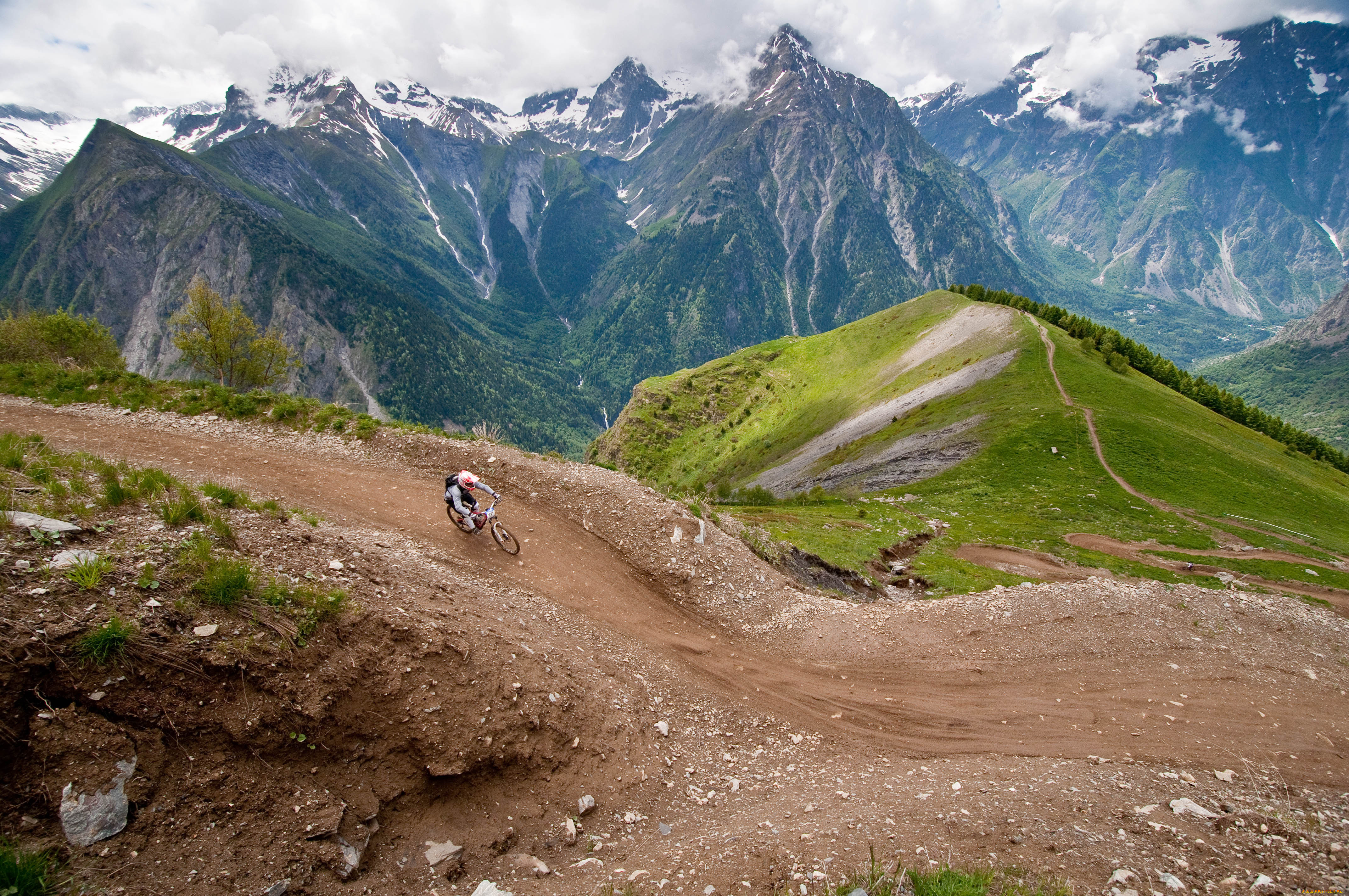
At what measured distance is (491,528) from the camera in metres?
15.9

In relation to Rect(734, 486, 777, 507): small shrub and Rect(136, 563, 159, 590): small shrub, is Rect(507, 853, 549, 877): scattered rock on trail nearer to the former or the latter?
Rect(136, 563, 159, 590): small shrub

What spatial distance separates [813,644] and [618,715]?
23.2ft

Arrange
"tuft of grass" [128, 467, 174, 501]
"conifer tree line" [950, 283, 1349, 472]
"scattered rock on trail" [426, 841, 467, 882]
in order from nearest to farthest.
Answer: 1. "scattered rock on trail" [426, 841, 467, 882]
2. "tuft of grass" [128, 467, 174, 501]
3. "conifer tree line" [950, 283, 1349, 472]

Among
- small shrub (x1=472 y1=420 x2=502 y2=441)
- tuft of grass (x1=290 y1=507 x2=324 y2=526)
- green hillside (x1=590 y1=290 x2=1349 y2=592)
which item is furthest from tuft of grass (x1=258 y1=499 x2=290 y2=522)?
green hillside (x1=590 y1=290 x2=1349 y2=592)

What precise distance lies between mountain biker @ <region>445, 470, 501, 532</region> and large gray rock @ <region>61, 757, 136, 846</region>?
9886 mm

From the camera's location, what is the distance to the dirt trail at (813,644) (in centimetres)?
1291

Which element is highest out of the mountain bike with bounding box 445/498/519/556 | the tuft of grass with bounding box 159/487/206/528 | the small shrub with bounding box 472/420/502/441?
the small shrub with bounding box 472/420/502/441

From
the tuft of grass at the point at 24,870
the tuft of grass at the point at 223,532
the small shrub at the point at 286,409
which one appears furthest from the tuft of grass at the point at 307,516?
the small shrub at the point at 286,409

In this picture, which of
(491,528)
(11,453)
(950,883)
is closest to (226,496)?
(11,453)

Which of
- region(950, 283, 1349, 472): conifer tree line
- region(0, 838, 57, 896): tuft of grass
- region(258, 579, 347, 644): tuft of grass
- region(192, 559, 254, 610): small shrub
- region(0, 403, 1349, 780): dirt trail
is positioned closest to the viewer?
region(0, 838, 57, 896): tuft of grass

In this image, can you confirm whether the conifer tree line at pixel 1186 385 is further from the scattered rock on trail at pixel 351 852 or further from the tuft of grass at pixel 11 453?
the tuft of grass at pixel 11 453

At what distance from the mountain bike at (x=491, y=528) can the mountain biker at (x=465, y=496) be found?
8 centimetres

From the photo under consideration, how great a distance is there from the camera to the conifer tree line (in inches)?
2459

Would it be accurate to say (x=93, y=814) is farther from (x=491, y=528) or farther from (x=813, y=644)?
(x=813, y=644)
